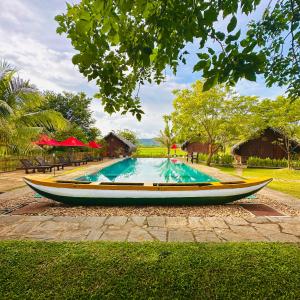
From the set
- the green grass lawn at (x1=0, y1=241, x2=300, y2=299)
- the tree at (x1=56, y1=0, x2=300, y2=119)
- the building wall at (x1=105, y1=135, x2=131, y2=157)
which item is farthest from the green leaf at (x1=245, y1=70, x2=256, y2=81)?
the building wall at (x1=105, y1=135, x2=131, y2=157)

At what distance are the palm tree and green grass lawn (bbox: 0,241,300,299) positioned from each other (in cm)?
642

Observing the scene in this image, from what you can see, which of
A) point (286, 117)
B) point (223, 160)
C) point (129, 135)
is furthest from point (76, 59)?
point (129, 135)

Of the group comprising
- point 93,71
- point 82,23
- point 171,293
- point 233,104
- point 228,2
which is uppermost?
point 233,104

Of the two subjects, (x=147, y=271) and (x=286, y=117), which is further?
(x=286, y=117)

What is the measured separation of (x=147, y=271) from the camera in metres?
3.32

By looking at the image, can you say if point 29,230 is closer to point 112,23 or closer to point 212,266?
point 212,266

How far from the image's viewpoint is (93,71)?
286 cm

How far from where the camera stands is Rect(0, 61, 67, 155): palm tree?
895 centimetres

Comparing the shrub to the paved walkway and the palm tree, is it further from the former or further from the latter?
the paved walkway

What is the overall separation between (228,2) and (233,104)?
21.6 m

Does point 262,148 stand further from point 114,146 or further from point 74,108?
point 74,108

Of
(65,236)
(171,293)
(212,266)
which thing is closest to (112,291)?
(171,293)

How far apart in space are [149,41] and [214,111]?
71.4ft

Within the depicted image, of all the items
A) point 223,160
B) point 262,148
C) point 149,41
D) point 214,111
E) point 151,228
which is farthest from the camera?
point 262,148
